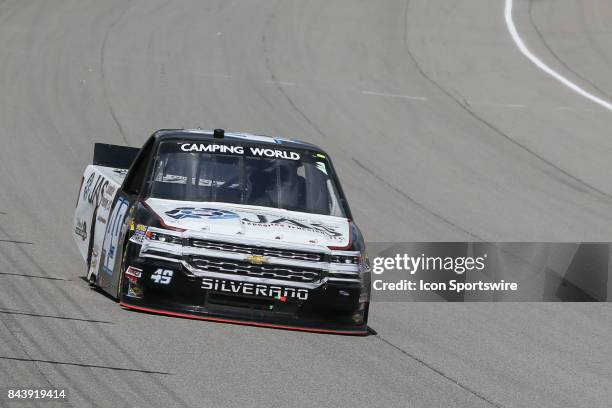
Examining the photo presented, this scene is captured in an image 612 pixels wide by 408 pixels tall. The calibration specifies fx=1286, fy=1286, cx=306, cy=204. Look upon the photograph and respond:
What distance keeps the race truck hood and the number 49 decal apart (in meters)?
0.34

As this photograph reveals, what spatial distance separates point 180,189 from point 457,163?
10.6 meters

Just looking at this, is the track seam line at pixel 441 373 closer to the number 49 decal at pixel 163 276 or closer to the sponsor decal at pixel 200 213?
the sponsor decal at pixel 200 213

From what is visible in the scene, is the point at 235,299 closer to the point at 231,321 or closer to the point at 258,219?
the point at 231,321

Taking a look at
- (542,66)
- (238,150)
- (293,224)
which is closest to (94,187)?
(238,150)

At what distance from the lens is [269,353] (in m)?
8.84

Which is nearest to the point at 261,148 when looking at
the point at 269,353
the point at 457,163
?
the point at 269,353

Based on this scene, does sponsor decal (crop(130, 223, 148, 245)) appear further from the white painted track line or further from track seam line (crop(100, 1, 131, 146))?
the white painted track line

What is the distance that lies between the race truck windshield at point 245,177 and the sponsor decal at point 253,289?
3.47ft

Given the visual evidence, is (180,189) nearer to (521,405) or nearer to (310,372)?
(310,372)

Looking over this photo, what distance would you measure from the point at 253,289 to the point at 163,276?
25.7 inches

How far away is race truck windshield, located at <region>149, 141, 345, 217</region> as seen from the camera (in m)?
10.2

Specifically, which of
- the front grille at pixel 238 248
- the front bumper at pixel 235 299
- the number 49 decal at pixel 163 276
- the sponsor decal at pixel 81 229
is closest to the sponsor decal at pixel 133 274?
the front bumper at pixel 235 299

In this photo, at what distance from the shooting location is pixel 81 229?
11.6m

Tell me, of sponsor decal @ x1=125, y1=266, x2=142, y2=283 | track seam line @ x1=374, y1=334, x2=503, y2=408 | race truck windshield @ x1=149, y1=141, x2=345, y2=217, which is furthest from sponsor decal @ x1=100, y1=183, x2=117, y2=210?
track seam line @ x1=374, y1=334, x2=503, y2=408
